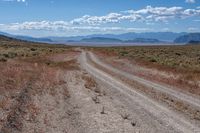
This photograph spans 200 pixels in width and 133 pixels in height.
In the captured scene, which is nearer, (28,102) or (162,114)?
(162,114)

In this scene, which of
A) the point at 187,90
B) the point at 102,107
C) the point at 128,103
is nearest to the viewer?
the point at 102,107

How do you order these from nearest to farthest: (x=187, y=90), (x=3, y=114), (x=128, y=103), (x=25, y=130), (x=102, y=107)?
(x=25, y=130) < (x=3, y=114) < (x=102, y=107) < (x=128, y=103) < (x=187, y=90)

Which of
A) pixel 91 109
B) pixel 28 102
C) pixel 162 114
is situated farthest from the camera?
pixel 28 102

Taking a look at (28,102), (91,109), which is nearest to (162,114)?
(91,109)

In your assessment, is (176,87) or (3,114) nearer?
(3,114)

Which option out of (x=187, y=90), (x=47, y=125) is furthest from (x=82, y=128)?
(x=187, y=90)

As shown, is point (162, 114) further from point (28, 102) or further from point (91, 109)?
point (28, 102)

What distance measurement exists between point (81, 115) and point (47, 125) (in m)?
2.28

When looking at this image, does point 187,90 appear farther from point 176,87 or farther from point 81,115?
point 81,115

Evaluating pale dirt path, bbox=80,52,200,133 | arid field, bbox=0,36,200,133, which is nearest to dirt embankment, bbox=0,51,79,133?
arid field, bbox=0,36,200,133

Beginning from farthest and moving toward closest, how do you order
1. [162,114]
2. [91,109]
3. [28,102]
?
1. [28,102]
2. [91,109]
3. [162,114]

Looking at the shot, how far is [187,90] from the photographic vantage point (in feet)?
83.6

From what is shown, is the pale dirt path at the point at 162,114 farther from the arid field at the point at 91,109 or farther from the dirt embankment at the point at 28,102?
the dirt embankment at the point at 28,102

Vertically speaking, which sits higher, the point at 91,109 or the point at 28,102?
the point at 28,102
